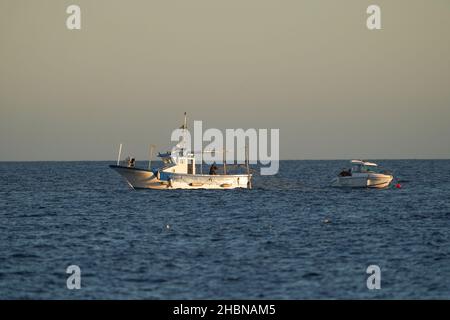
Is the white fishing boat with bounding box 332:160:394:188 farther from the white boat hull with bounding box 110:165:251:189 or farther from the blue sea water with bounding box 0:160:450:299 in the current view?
the blue sea water with bounding box 0:160:450:299

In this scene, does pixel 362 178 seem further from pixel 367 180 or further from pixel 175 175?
pixel 175 175

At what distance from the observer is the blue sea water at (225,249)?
34.8 metres

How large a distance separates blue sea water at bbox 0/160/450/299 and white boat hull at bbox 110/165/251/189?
12029mm

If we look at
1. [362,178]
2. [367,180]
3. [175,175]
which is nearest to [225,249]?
[175,175]

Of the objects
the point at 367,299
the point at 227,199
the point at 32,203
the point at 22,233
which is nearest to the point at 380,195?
the point at 227,199

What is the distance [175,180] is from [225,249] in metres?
48.7

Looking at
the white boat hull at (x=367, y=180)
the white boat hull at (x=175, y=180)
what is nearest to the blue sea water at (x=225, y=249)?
the white boat hull at (x=175, y=180)

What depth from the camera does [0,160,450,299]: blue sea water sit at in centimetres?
3478

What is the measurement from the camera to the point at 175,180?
94000mm
